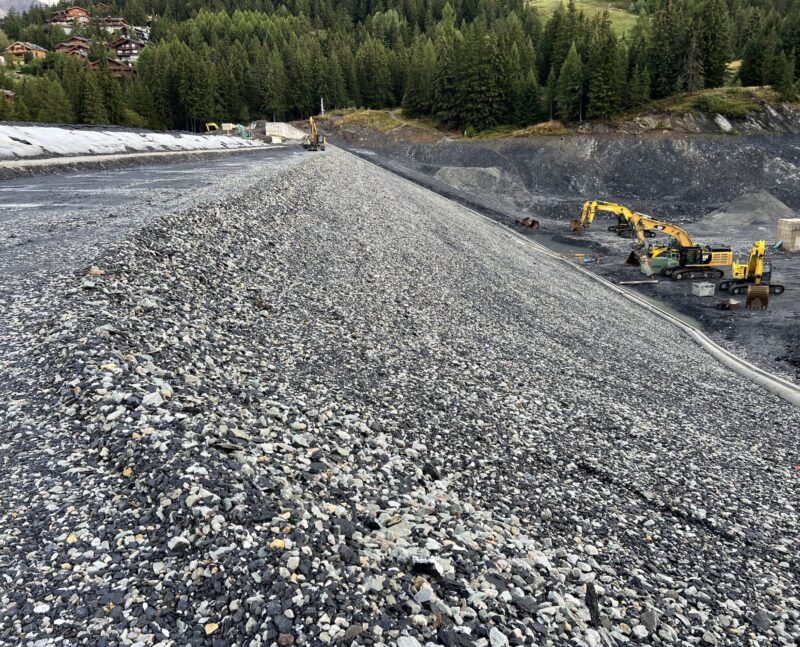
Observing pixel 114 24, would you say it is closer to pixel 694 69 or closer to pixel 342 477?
pixel 694 69

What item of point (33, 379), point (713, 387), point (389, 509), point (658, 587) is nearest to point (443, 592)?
point (389, 509)

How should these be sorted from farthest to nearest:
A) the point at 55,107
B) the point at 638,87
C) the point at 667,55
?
the point at 667,55, the point at 55,107, the point at 638,87

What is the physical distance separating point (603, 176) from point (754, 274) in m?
36.0

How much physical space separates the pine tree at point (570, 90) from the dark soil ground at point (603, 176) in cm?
754

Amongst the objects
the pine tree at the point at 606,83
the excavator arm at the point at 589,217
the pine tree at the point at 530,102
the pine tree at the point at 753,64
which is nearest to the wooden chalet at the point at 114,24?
the pine tree at the point at 530,102

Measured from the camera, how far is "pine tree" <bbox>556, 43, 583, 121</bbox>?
67.1 m

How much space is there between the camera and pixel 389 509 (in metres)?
6.16

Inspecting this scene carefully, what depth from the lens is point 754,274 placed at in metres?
26.5

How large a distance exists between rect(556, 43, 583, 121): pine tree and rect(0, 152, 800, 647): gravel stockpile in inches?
2560

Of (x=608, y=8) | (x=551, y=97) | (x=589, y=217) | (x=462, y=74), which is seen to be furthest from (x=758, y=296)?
(x=608, y=8)

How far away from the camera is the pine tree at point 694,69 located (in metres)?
68.4

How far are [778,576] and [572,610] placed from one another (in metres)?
3.91

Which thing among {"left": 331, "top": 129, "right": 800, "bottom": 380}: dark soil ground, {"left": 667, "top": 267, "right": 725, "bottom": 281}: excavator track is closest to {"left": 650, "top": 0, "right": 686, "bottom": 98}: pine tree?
{"left": 331, "top": 129, "right": 800, "bottom": 380}: dark soil ground

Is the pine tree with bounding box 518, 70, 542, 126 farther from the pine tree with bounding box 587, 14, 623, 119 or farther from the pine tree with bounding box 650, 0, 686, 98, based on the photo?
the pine tree with bounding box 650, 0, 686, 98
